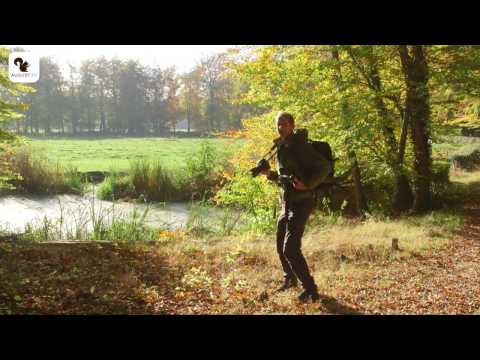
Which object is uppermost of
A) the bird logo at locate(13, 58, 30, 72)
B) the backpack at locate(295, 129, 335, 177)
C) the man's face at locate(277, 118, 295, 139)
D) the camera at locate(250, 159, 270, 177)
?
the bird logo at locate(13, 58, 30, 72)

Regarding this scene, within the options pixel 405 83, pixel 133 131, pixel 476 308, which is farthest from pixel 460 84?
pixel 133 131

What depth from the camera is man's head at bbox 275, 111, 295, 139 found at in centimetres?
398

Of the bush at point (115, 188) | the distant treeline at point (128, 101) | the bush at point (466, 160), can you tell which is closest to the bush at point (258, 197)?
the bush at point (115, 188)

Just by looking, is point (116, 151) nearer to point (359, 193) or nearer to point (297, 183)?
point (359, 193)

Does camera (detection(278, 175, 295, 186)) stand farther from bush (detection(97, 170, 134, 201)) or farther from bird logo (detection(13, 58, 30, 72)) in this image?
bush (detection(97, 170, 134, 201))

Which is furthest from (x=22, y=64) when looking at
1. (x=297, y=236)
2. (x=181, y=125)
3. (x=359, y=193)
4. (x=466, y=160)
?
(x=181, y=125)

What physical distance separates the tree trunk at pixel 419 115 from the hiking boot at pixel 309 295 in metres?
5.29

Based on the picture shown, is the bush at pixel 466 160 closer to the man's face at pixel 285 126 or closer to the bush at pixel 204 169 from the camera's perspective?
the bush at pixel 204 169

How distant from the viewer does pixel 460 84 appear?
24.8 feet

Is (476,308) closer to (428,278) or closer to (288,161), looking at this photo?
(428,278)

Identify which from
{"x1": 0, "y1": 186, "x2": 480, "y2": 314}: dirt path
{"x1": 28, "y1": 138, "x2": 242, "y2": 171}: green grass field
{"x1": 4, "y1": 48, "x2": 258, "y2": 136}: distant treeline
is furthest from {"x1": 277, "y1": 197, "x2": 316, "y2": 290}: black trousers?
{"x1": 4, "y1": 48, "x2": 258, "y2": 136}: distant treeline

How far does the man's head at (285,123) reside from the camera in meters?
3.98

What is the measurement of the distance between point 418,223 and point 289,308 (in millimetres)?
4806

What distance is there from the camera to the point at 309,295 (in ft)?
13.6
